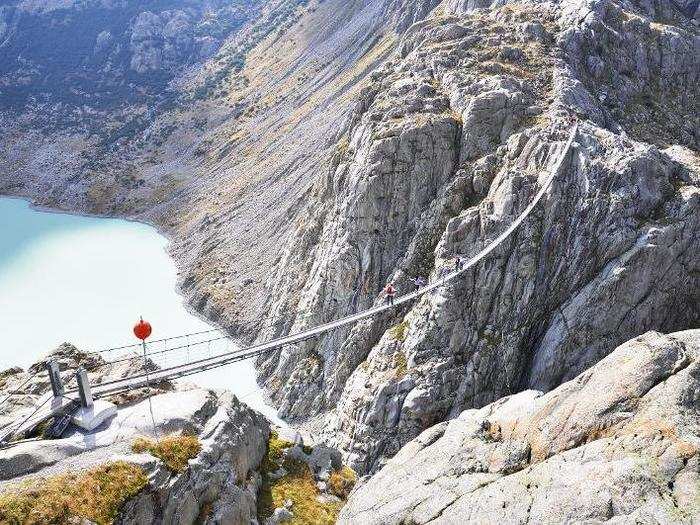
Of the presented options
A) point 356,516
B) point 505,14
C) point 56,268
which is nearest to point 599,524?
point 356,516

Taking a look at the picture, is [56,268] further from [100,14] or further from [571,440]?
[100,14]

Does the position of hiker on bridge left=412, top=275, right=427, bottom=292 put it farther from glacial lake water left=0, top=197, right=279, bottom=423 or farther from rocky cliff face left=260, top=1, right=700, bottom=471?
glacial lake water left=0, top=197, right=279, bottom=423

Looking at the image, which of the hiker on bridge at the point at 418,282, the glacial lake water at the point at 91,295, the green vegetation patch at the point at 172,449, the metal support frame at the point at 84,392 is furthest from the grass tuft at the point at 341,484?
the glacial lake water at the point at 91,295

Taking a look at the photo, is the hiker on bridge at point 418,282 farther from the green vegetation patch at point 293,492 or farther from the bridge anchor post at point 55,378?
the bridge anchor post at point 55,378

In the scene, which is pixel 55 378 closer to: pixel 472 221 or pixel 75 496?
pixel 75 496

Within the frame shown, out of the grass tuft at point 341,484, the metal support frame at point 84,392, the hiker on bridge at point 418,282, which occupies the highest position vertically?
the metal support frame at point 84,392
